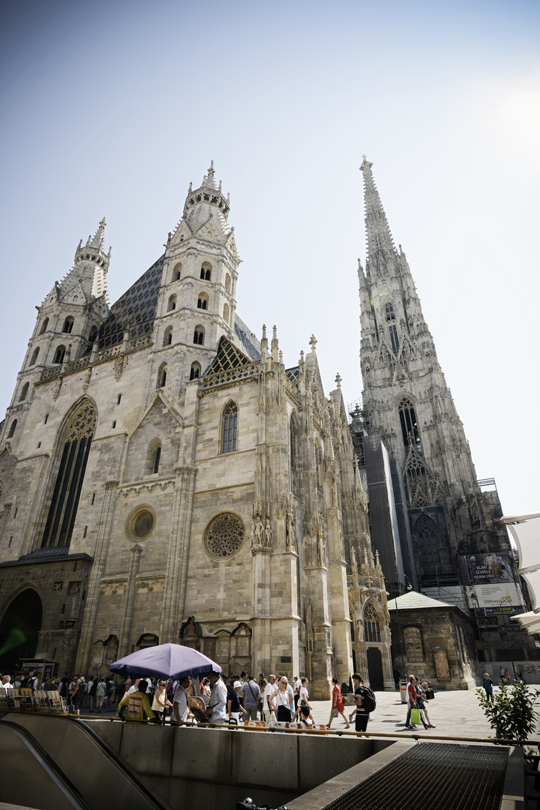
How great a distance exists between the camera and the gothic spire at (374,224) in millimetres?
75000

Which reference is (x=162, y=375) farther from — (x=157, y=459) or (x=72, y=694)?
(x=72, y=694)

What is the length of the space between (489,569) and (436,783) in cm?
3899

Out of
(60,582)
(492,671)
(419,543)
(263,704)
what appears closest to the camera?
(263,704)

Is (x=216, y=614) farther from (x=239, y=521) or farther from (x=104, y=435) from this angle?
(x=104, y=435)

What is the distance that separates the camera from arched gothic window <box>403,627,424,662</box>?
1091 inches

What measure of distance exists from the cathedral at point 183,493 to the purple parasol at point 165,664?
977 cm

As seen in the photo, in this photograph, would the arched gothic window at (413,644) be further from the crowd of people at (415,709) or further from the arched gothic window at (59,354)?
the arched gothic window at (59,354)

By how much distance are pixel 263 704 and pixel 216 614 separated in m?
6.81

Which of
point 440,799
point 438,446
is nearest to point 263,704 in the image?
point 440,799

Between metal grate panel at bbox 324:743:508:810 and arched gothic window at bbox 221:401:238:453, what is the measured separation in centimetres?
1804

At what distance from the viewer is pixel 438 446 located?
51.9 meters

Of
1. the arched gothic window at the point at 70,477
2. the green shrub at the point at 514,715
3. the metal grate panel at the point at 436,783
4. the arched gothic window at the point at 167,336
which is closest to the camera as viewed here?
the metal grate panel at the point at 436,783

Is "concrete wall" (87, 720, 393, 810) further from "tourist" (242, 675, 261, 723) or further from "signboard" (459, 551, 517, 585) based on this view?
"signboard" (459, 551, 517, 585)

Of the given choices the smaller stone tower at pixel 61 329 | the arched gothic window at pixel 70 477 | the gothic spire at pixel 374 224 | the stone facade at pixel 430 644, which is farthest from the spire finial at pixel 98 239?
the gothic spire at pixel 374 224
